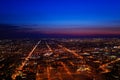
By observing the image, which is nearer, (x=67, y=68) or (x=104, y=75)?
(x=104, y=75)

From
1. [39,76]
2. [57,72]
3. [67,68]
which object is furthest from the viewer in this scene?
[67,68]

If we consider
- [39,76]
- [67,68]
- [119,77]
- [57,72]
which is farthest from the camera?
[67,68]

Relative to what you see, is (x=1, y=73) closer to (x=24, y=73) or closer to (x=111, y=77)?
(x=24, y=73)

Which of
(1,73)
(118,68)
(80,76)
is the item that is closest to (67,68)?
(80,76)

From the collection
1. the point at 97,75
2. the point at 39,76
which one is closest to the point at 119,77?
the point at 97,75

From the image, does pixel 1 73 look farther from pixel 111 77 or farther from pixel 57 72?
pixel 111 77

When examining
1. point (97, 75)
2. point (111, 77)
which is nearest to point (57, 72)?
point (97, 75)

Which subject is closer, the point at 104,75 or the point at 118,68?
the point at 104,75

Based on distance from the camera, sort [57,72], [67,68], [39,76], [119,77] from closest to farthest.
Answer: [119,77] < [39,76] < [57,72] < [67,68]
